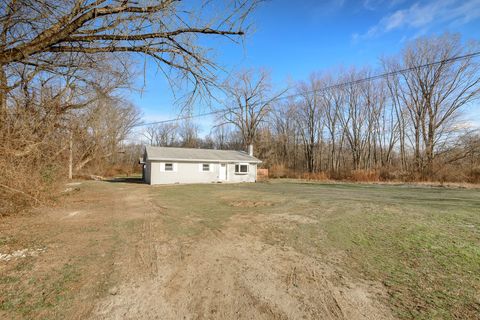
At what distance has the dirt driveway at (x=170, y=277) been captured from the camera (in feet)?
7.36

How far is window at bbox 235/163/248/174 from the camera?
21.2 metres

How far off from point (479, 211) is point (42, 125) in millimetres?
12022

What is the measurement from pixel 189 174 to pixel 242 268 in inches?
643

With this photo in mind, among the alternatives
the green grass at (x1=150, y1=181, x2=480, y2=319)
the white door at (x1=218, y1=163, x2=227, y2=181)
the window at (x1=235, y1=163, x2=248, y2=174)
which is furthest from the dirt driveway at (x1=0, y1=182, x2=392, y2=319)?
the window at (x1=235, y1=163, x2=248, y2=174)

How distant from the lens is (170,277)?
9.57ft

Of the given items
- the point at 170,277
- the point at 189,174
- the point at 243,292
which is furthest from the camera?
the point at 189,174

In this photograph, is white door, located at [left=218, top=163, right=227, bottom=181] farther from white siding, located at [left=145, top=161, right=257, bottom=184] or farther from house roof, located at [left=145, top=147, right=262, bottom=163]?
house roof, located at [left=145, top=147, right=262, bottom=163]

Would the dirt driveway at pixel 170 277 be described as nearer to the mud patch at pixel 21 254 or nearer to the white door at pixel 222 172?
the mud patch at pixel 21 254

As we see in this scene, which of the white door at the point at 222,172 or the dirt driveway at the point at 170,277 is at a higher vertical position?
the white door at the point at 222,172

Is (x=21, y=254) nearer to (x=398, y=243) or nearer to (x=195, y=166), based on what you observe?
(x=398, y=243)

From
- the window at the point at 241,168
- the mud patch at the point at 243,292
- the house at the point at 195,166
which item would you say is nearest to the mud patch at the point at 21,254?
the mud patch at the point at 243,292

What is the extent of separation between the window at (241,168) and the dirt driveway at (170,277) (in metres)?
15.9

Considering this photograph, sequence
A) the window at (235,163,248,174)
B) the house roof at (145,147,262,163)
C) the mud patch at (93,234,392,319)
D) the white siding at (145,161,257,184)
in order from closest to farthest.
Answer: the mud patch at (93,234,392,319) → the white siding at (145,161,257,184) → the house roof at (145,147,262,163) → the window at (235,163,248,174)

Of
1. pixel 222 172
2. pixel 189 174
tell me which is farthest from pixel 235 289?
pixel 222 172
